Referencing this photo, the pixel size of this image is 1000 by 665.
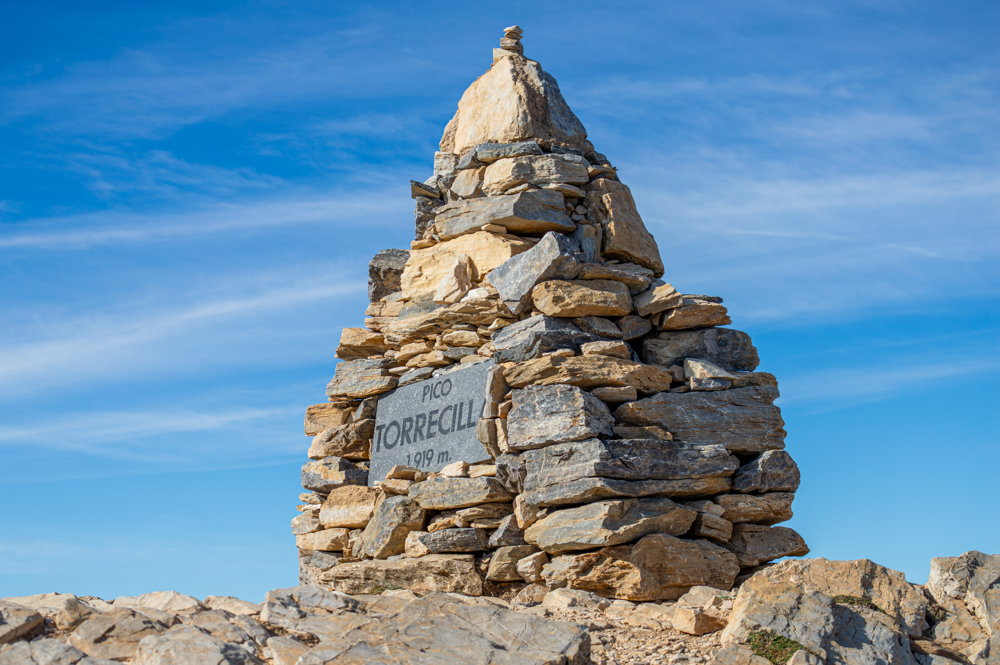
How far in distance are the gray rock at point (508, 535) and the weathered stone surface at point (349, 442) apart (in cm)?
273

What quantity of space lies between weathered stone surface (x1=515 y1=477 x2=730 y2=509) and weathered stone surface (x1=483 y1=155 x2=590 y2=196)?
10.7 ft

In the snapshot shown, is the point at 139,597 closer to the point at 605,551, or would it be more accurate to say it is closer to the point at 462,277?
the point at 605,551

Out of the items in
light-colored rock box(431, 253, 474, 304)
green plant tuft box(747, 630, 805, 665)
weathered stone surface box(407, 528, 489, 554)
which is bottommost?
green plant tuft box(747, 630, 805, 665)

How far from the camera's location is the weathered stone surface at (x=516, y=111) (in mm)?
11258

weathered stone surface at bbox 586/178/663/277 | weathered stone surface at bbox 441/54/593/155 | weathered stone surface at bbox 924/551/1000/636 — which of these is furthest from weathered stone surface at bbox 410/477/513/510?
weathered stone surface at bbox 441/54/593/155

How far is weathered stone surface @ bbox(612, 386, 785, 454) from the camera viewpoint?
9.26m

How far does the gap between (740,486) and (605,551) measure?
5.73ft

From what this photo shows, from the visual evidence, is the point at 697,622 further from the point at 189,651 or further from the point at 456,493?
the point at 189,651

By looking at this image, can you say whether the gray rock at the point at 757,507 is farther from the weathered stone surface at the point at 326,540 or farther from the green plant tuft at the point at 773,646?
the weathered stone surface at the point at 326,540

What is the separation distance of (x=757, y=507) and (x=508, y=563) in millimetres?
2560

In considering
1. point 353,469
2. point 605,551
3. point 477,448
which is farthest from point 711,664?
point 353,469

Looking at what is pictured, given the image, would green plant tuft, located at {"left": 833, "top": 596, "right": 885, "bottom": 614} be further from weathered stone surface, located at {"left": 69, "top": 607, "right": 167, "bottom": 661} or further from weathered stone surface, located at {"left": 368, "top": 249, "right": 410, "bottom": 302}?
weathered stone surface, located at {"left": 368, "top": 249, "right": 410, "bottom": 302}

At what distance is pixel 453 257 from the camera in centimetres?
1103

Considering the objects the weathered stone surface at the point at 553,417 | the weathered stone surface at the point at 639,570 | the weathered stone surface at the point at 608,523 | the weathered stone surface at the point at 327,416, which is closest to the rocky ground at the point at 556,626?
the weathered stone surface at the point at 639,570
